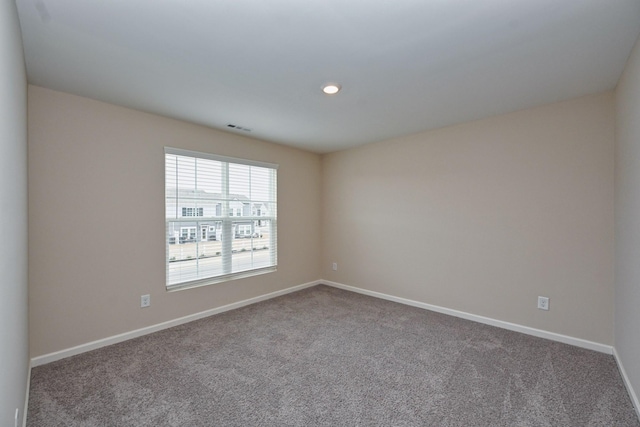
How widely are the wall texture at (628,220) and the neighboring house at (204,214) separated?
3670 mm

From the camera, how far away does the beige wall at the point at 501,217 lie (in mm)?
2609

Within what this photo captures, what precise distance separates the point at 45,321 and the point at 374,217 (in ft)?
12.1

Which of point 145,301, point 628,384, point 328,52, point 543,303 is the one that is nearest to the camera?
point 328,52

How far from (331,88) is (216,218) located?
2122mm

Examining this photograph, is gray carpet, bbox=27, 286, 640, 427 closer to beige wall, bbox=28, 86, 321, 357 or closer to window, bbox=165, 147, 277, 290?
beige wall, bbox=28, 86, 321, 357

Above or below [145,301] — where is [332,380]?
below

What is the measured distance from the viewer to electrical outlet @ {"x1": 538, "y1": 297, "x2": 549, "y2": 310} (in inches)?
112

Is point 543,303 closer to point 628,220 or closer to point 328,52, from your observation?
point 628,220

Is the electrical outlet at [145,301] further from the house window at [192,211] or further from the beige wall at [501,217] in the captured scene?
the beige wall at [501,217]

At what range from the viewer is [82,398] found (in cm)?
197

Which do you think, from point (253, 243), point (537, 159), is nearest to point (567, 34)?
point (537, 159)

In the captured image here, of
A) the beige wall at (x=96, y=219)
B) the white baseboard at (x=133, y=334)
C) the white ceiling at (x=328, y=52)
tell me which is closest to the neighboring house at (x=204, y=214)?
the beige wall at (x=96, y=219)

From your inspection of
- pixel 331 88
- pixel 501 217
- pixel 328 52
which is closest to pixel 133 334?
pixel 331 88

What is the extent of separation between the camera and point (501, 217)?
10.3ft
